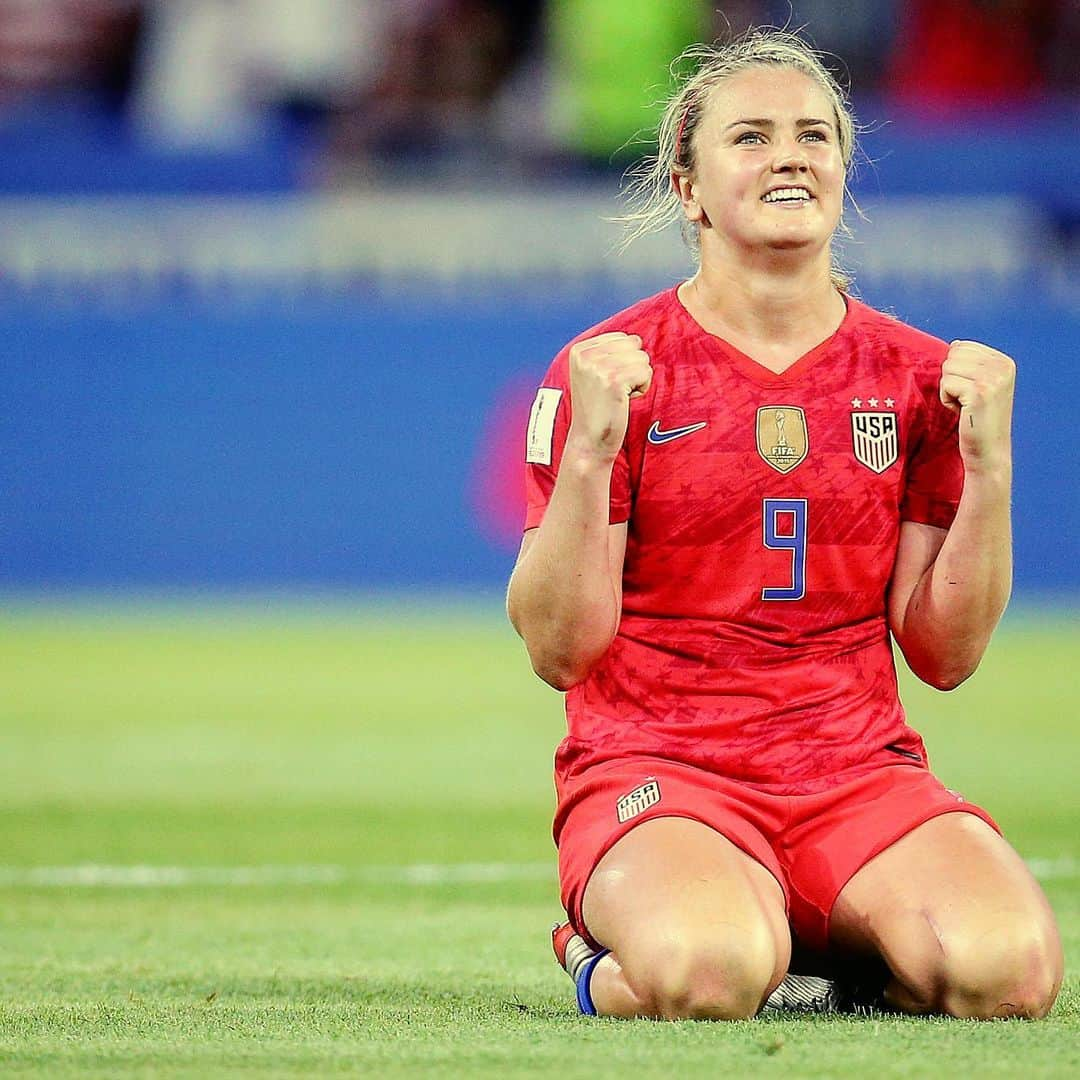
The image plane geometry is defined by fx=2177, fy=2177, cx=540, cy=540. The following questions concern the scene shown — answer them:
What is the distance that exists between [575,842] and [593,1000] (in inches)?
11.7

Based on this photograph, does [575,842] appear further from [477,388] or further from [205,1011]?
[477,388]

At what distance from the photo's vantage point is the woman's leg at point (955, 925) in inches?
144

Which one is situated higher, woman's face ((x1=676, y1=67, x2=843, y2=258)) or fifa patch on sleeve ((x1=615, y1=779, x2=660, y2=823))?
woman's face ((x1=676, y1=67, x2=843, y2=258))

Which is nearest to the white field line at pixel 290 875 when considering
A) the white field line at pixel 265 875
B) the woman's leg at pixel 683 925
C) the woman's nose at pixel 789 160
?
the white field line at pixel 265 875

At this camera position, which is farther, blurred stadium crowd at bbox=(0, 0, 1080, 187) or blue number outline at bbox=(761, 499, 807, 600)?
blurred stadium crowd at bbox=(0, 0, 1080, 187)

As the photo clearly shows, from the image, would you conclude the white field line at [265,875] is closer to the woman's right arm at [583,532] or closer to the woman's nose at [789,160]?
the woman's right arm at [583,532]

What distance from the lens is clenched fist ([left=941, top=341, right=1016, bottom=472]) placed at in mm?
3865

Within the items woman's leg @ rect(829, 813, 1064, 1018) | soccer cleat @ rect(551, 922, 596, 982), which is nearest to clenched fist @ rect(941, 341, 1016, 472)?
woman's leg @ rect(829, 813, 1064, 1018)

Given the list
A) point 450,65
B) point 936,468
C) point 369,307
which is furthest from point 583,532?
point 450,65

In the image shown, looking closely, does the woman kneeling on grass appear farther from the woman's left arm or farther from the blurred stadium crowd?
the blurred stadium crowd

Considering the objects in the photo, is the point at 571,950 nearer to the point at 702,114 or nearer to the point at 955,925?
the point at 955,925

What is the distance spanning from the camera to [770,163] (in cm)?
400

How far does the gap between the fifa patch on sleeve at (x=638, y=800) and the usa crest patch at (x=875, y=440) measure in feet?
2.34

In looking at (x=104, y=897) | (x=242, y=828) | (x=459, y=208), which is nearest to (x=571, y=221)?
(x=459, y=208)
